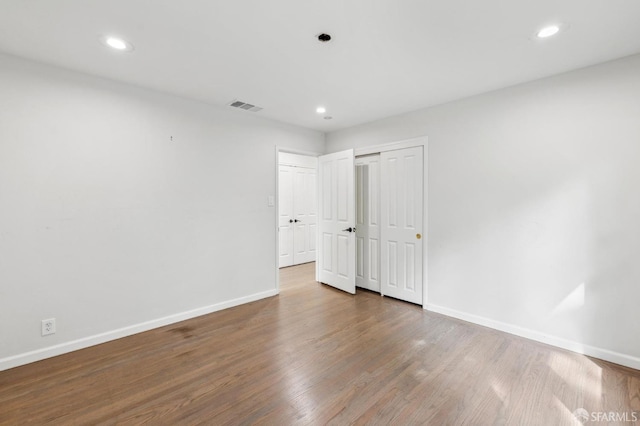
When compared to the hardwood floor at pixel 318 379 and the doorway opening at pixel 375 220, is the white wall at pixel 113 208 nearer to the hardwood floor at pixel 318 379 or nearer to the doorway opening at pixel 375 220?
the hardwood floor at pixel 318 379

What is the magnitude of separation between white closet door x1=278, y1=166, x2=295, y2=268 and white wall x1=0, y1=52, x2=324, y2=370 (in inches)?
82.8

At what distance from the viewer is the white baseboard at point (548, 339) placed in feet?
7.81

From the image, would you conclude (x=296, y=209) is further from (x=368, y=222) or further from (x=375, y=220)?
(x=375, y=220)

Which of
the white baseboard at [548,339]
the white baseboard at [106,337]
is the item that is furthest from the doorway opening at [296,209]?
the white baseboard at [548,339]

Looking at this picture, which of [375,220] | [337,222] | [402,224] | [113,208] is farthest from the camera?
[337,222]

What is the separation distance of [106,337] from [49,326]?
18.3 inches

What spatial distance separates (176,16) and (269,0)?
663mm

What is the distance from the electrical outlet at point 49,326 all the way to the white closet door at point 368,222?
142 inches

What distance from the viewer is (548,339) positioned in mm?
2748

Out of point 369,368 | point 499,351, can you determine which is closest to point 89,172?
point 369,368

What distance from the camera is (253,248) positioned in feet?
13.1

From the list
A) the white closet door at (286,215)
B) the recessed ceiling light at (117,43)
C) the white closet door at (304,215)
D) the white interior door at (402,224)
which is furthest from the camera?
the white closet door at (304,215)

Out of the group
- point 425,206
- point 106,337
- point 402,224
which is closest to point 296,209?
point 402,224

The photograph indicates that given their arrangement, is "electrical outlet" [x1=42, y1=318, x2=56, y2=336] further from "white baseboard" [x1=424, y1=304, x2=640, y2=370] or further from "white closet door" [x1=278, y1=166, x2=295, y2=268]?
"white baseboard" [x1=424, y1=304, x2=640, y2=370]
